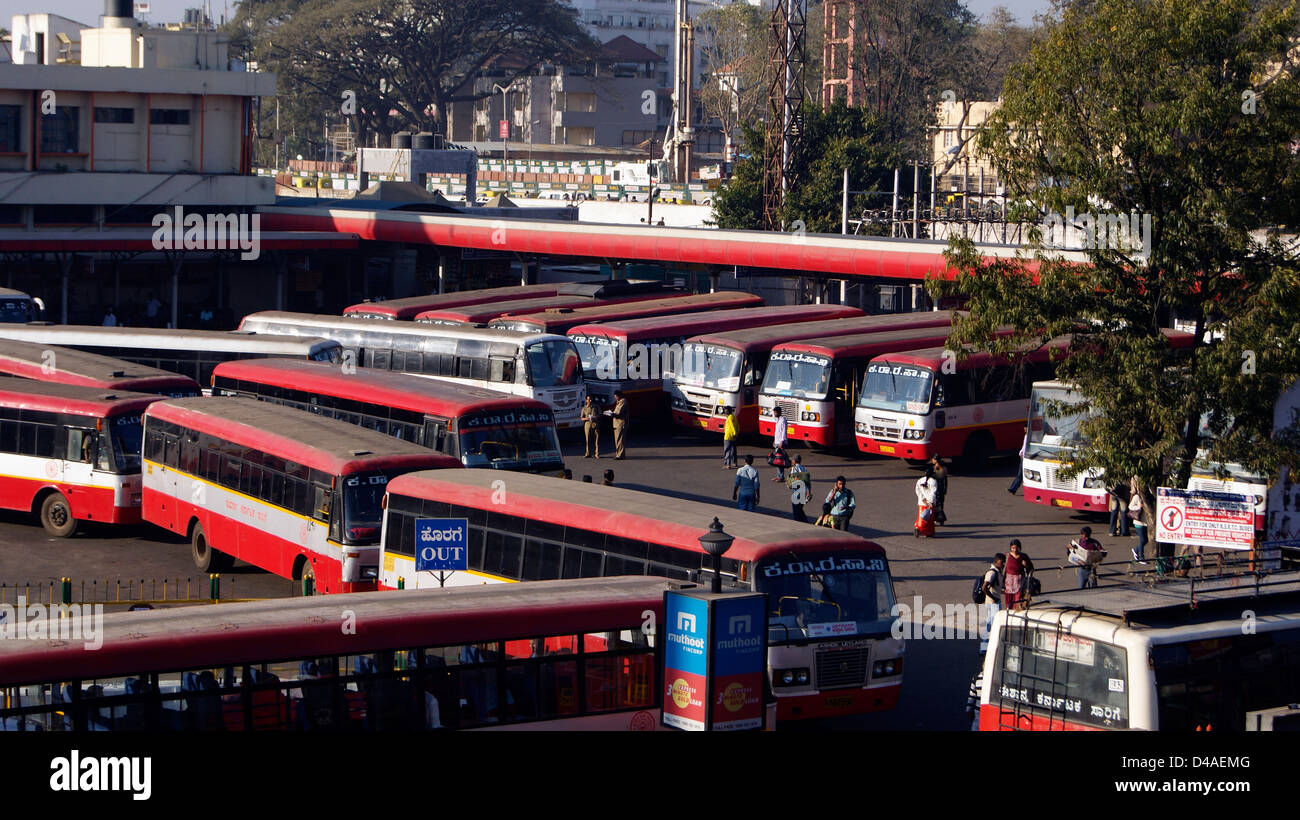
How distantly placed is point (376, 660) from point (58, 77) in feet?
133

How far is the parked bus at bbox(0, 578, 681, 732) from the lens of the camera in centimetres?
1041

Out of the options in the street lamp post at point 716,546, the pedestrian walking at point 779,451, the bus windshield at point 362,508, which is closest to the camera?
the street lamp post at point 716,546

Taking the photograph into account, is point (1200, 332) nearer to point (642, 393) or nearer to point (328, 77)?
point (642, 393)

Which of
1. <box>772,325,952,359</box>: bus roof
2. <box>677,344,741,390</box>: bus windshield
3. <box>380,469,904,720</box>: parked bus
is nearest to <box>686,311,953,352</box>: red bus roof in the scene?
<box>677,344,741,390</box>: bus windshield

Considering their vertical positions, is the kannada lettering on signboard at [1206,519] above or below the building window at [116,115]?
below

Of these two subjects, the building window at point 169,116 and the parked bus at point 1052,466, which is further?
the building window at point 169,116

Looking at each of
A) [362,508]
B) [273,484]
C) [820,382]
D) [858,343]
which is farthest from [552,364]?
[362,508]

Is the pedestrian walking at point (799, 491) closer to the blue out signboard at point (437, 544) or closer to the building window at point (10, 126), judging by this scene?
the blue out signboard at point (437, 544)

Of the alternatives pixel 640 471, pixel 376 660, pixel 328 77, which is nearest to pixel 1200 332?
pixel 376 660

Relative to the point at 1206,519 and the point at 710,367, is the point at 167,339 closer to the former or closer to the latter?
the point at 710,367

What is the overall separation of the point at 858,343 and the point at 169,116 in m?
28.9

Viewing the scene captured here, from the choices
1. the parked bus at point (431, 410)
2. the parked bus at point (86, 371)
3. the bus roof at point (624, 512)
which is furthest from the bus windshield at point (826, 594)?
the parked bus at point (86, 371)

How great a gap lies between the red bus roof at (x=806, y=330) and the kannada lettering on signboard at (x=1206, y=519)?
48.2ft

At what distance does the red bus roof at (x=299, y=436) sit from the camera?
19234mm
